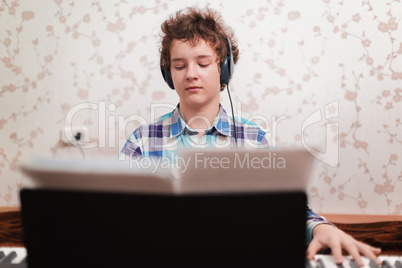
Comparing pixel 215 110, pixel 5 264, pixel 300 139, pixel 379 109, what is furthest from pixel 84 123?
pixel 379 109

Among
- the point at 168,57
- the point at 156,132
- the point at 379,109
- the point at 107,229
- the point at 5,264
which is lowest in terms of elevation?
the point at 5,264

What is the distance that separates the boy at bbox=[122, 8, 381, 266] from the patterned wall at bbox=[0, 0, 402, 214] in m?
0.62

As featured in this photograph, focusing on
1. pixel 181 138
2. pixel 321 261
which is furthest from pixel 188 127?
pixel 321 261

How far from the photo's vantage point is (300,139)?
1.88m

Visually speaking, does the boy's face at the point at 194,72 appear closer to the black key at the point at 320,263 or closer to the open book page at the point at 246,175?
the black key at the point at 320,263

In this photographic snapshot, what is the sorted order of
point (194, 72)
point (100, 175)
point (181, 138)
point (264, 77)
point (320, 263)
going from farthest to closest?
point (264, 77) → point (181, 138) → point (194, 72) → point (320, 263) → point (100, 175)

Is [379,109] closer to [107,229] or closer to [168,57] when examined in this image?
[168,57]

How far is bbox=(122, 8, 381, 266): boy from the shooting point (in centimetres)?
114

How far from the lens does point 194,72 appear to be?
3.67 feet

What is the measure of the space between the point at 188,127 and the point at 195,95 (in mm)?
129

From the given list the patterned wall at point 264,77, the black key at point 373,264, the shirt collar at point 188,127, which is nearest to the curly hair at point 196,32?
the shirt collar at point 188,127

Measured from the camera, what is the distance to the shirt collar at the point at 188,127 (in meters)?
1.21

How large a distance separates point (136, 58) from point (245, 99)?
24.2 inches

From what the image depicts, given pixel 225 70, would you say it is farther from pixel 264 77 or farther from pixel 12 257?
pixel 12 257
